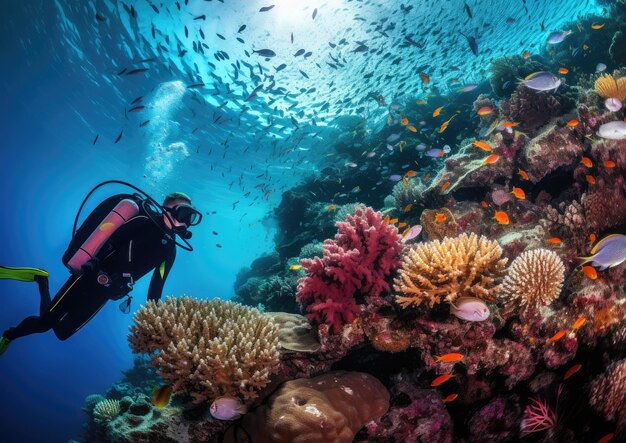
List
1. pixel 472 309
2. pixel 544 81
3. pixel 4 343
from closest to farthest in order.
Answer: pixel 472 309 → pixel 4 343 → pixel 544 81

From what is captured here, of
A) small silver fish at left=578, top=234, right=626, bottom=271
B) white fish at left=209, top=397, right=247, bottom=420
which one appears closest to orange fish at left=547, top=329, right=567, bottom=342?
small silver fish at left=578, top=234, right=626, bottom=271

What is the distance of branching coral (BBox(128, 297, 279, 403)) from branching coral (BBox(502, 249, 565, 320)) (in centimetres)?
289

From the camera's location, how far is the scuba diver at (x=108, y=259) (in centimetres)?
488

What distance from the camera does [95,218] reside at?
16.5ft

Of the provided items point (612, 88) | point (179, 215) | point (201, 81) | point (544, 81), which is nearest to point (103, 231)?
point (179, 215)

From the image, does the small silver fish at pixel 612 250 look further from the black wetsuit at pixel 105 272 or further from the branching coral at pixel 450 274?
the black wetsuit at pixel 105 272

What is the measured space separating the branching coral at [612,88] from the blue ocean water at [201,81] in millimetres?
7004

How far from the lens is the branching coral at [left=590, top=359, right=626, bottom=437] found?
2.99 meters

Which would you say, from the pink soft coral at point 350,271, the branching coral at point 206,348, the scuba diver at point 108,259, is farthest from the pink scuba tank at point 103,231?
the pink soft coral at point 350,271

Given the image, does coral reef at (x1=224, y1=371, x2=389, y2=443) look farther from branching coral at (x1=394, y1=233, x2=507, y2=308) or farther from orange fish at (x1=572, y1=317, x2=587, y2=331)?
orange fish at (x1=572, y1=317, x2=587, y2=331)

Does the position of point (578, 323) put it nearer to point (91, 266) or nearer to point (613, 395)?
point (613, 395)

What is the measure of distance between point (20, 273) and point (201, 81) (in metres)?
17.9

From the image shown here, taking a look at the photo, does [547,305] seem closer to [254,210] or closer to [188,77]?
[188,77]

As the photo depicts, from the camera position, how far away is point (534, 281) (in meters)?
3.33
